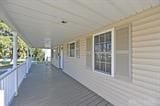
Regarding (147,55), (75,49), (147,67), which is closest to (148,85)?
(147,67)

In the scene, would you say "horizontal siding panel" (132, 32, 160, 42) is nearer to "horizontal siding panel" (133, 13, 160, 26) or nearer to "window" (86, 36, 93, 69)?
"horizontal siding panel" (133, 13, 160, 26)

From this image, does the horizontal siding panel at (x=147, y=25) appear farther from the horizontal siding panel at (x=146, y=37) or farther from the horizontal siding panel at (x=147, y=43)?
the horizontal siding panel at (x=147, y=43)

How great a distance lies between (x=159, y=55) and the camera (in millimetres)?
3605

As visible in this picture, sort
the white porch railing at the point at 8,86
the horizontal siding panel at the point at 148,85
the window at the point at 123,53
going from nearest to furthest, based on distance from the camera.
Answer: the horizontal siding panel at the point at 148,85 → the white porch railing at the point at 8,86 → the window at the point at 123,53

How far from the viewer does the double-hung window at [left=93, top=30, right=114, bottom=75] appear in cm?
597

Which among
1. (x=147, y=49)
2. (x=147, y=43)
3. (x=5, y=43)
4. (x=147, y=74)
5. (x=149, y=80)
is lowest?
(x=149, y=80)

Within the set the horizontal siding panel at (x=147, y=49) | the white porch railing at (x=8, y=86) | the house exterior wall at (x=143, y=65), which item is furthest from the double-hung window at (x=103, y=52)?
the white porch railing at (x=8, y=86)

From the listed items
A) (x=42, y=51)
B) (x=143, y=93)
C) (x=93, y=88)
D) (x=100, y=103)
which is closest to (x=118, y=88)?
(x=100, y=103)

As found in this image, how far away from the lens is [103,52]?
663 centimetres

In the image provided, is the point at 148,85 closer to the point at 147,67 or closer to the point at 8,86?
the point at 147,67

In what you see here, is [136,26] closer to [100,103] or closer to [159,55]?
[159,55]

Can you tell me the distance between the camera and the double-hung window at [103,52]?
597 centimetres

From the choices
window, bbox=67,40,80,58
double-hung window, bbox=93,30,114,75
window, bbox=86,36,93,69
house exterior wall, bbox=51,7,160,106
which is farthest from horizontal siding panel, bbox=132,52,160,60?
window, bbox=67,40,80,58

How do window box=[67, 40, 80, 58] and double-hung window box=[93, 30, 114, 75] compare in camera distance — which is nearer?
double-hung window box=[93, 30, 114, 75]
